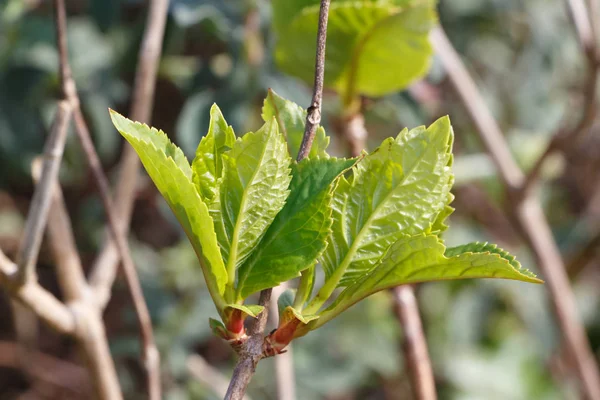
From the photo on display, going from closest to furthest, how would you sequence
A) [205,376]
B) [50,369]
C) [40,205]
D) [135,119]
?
[40,205] < [135,119] < [205,376] < [50,369]

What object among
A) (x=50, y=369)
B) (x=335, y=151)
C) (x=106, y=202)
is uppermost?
(x=335, y=151)

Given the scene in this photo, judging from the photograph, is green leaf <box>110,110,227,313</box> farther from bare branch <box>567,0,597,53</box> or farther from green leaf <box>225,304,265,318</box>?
bare branch <box>567,0,597,53</box>

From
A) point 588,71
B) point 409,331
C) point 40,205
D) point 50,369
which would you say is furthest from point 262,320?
point 50,369

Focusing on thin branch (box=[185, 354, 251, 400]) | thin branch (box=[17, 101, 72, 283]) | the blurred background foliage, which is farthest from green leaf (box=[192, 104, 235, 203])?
thin branch (box=[185, 354, 251, 400])

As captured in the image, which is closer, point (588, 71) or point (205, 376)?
point (588, 71)

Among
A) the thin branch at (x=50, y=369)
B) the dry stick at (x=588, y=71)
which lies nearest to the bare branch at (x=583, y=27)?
the dry stick at (x=588, y=71)

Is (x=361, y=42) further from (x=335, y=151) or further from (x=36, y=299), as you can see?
(x=335, y=151)
